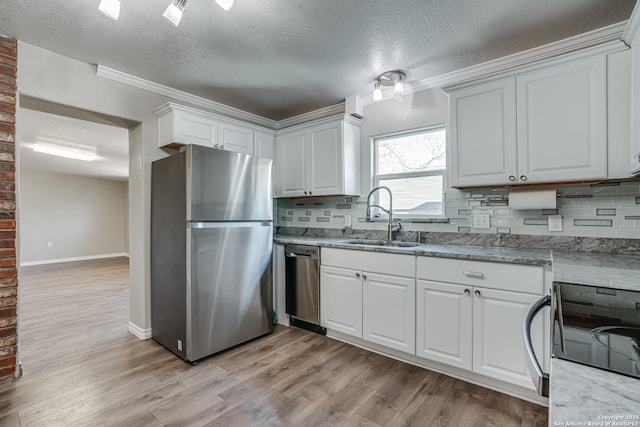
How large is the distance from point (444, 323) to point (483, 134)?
136cm

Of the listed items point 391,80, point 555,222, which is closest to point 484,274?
point 555,222

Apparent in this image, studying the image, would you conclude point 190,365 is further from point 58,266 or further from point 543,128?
point 58,266

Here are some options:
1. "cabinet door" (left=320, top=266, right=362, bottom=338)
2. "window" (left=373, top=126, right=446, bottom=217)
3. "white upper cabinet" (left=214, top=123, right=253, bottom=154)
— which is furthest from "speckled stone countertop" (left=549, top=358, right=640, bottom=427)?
"white upper cabinet" (left=214, top=123, right=253, bottom=154)

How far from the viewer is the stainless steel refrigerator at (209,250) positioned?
2312 millimetres

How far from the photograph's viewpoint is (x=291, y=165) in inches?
137

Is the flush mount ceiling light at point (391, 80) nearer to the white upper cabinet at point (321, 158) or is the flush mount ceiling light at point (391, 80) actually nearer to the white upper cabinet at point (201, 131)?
the white upper cabinet at point (321, 158)

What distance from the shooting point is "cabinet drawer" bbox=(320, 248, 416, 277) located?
88.4 inches

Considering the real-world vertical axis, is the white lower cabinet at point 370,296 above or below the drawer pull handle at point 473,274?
below

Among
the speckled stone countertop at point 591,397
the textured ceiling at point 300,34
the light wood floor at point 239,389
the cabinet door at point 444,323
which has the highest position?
the textured ceiling at point 300,34

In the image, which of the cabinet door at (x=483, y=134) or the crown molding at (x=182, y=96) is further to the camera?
the crown molding at (x=182, y=96)

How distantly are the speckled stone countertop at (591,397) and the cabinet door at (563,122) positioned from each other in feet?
6.13

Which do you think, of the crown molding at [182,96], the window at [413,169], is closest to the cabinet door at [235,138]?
the crown molding at [182,96]

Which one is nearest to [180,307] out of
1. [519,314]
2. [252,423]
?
[252,423]

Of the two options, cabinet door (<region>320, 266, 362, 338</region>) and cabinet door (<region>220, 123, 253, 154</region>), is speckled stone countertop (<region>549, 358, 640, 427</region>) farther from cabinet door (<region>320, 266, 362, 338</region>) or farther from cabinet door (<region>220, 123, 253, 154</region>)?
cabinet door (<region>220, 123, 253, 154</region>)
